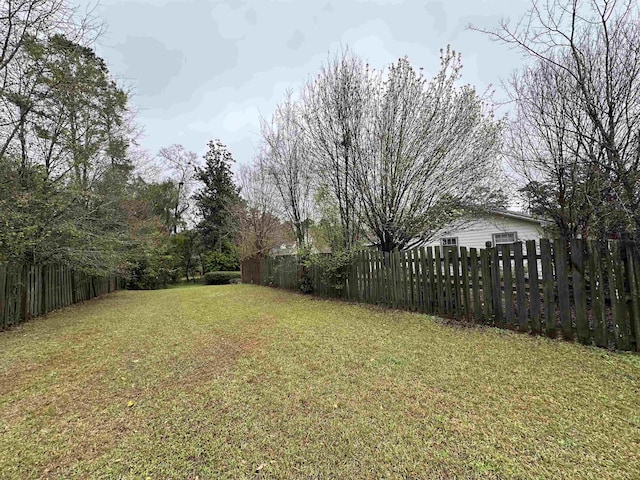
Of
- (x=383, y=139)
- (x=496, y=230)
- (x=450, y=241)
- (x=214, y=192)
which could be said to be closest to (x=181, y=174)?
(x=214, y=192)

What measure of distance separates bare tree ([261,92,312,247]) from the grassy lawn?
5.60 meters

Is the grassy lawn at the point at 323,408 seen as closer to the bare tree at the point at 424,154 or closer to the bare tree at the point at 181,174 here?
the bare tree at the point at 424,154

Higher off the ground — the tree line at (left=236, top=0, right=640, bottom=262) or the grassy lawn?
the tree line at (left=236, top=0, right=640, bottom=262)

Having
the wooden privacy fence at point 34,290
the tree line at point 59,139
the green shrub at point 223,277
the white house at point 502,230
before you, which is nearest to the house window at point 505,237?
the white house at point 502,230

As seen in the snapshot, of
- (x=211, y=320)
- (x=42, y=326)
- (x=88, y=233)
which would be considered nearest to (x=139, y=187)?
(x=88, y=233)

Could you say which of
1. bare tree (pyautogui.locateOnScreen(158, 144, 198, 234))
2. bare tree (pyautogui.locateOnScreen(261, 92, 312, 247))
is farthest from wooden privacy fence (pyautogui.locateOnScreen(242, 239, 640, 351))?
bare tree (pyautogui.locateOnScreen(158, 144, 198, 234))

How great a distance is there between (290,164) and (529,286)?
7417mm

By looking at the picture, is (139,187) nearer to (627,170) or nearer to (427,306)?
(427,306)

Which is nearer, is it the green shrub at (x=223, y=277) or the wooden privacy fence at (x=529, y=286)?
the wooden privacy fence at (x=529, y=286)

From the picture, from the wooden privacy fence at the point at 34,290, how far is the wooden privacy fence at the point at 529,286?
7.73 m

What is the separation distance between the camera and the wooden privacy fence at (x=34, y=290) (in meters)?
5.76

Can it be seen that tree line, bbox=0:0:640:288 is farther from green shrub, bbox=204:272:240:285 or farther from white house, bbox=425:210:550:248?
green shrub, bbox=204:272:240:285

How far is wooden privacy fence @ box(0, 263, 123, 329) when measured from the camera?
18.9 ft

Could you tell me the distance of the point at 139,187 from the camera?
40.9 ft
